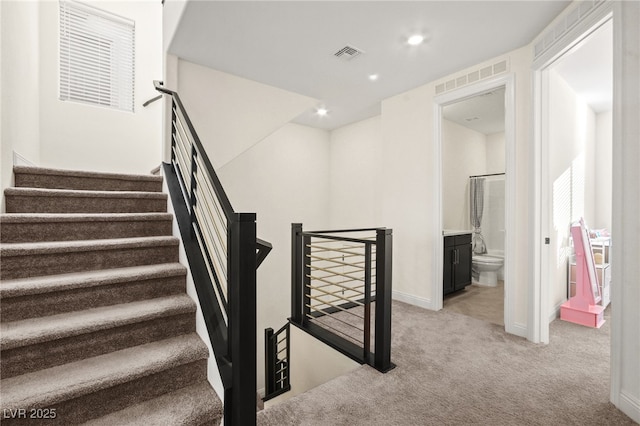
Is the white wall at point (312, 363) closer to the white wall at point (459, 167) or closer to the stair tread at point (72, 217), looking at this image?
the stair tread at point (72, 217)

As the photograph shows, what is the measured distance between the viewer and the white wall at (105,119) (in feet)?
10.4

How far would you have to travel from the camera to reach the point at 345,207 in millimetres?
4961

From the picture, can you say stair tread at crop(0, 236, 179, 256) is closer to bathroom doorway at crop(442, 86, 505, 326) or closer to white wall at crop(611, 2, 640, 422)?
white wall at crop(611, 2, 640, 422)

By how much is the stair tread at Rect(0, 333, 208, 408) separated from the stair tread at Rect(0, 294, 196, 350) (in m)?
0.15

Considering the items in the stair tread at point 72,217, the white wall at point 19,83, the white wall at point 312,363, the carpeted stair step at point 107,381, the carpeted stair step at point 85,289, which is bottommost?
the white wall at point 312,363

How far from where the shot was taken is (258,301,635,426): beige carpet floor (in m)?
1.60

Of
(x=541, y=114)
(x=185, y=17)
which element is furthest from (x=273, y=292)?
(x=541, y=114)

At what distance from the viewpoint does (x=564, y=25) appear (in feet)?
6.90

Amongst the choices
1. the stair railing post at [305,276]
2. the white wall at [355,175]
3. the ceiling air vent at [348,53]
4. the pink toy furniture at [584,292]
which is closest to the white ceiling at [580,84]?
the white wall at [355,175]

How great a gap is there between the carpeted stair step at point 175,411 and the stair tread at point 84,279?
26.5 inches

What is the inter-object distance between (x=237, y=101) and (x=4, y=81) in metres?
1.81

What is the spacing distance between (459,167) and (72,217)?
16.9 feet

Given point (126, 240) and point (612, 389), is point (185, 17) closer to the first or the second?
point (126, 240)

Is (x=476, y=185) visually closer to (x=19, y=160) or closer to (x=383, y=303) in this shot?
(x=383, y=303)
